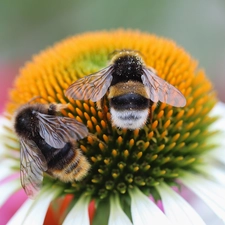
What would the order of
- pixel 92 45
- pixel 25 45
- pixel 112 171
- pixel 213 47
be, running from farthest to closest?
1. pixel 25 45
2. pixel 213 47
3. pixel 92 45
4. pixel 112 171

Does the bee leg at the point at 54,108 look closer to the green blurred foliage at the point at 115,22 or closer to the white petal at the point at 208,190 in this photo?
the white petal at the point at 208,190

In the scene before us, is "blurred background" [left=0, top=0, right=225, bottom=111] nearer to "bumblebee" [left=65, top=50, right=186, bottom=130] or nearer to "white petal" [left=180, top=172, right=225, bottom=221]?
"white petal" [left=180, top=172, right=225, bottom=221]

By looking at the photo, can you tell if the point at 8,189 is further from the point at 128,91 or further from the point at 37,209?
the point at 128,91

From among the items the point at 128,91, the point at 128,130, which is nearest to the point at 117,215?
the point at 128,130

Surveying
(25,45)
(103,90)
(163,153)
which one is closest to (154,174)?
(163,153)

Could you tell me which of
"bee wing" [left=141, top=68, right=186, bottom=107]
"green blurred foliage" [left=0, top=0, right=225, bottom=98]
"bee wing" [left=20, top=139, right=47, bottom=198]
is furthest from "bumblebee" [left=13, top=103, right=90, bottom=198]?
"green blurred foliage" [left=0, top=0, right=225, bottom=98]

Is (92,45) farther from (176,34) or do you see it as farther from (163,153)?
(176,34)

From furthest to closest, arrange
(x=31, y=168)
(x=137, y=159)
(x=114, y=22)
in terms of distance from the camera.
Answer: (x=114, y=22) < (x=137, y=159) < (x=31, y=168)

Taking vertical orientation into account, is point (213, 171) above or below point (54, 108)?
below
